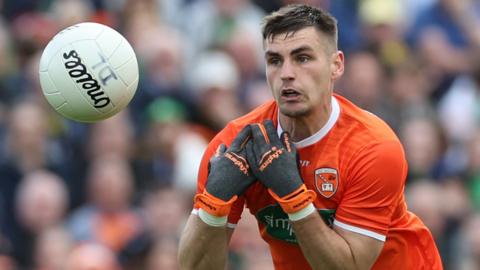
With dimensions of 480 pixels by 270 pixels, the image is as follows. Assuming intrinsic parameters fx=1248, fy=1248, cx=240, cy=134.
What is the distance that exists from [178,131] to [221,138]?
4.51 metres

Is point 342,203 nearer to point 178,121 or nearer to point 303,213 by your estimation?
point 303,213

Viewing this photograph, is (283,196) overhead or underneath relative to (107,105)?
underneath

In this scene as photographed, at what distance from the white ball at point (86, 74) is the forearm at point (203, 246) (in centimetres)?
90

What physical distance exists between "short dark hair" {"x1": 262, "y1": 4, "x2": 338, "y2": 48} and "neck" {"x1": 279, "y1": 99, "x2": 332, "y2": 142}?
421mm

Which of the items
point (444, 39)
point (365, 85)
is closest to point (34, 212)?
point (365, 85)

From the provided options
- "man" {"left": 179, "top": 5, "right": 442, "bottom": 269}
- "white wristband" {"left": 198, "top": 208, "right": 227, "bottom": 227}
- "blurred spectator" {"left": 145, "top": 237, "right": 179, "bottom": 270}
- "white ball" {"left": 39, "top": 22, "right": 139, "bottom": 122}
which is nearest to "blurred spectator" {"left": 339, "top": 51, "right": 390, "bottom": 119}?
"blurred spectator" {"left": 145, "top": 237, "right": 179, "bottom": 270}

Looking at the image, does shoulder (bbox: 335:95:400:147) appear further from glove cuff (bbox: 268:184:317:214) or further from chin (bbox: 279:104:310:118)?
glove cuff (bbox: 268:184:317:214)

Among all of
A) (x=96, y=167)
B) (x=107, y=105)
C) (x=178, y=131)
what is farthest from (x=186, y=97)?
(x=107, y=105)

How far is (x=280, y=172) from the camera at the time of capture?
696cm

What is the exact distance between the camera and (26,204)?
11000 millimetres

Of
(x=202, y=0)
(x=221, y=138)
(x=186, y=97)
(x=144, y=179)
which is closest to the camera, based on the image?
(x=221, y=138)

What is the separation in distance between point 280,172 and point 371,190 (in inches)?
22.9

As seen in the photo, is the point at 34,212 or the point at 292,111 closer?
the point at 292,111

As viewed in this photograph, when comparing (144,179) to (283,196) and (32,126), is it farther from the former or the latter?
(283,196)
